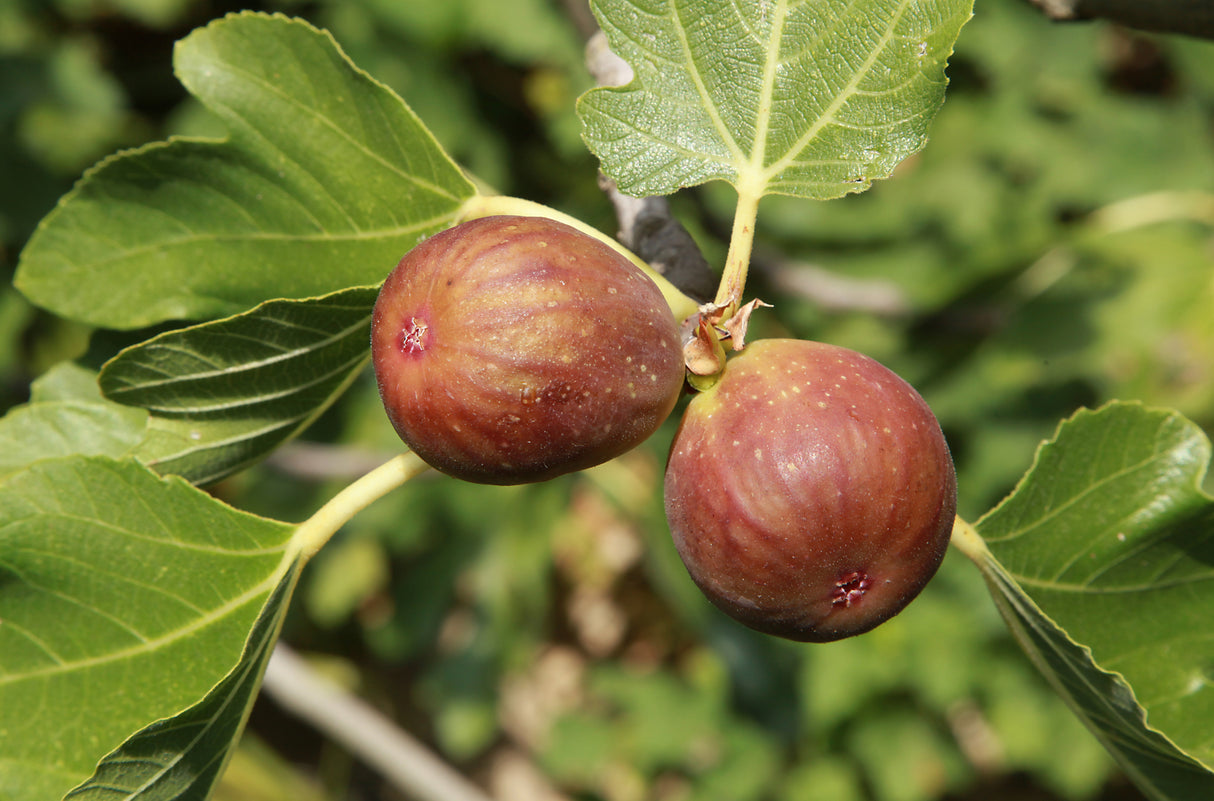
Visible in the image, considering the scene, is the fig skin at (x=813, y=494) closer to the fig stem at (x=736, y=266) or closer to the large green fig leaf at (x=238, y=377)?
the fig stem at (x=736, y=266)

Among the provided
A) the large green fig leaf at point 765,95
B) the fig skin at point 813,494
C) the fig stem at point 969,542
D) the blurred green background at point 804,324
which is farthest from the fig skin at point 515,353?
the blurred green background at point 804,324

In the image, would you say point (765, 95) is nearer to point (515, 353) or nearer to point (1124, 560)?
point (515, 353)

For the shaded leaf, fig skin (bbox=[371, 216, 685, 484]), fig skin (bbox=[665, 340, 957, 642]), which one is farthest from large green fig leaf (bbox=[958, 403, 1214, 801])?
the shaded leaf


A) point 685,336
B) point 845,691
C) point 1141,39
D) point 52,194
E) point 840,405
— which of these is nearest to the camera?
point 840,405

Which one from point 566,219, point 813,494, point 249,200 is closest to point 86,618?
point 249,200

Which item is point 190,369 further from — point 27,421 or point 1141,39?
point 1141,39

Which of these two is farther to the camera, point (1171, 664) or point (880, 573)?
point (1171, 664)

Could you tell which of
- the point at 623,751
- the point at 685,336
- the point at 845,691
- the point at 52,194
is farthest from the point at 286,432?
Result: the point at 623,751

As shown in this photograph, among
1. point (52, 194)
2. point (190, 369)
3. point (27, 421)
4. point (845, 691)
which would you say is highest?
point (190, 369)

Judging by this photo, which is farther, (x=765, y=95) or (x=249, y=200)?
(x=249, y=200)
